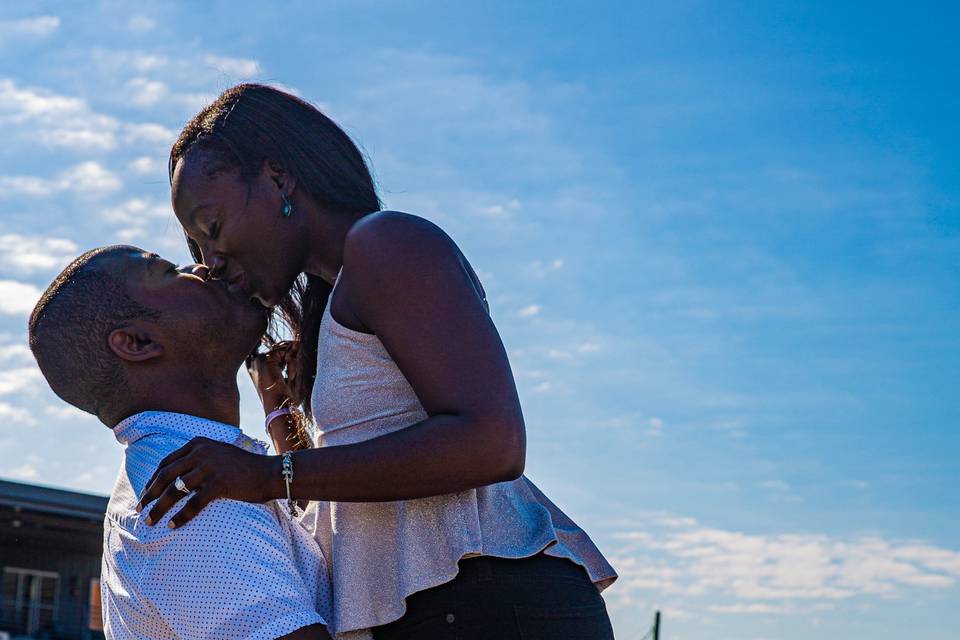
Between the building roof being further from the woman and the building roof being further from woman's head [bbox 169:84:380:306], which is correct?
the woman

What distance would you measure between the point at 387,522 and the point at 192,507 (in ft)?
1.46

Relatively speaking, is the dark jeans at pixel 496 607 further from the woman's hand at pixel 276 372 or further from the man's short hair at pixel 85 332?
the woman's hand at pixel 276 372

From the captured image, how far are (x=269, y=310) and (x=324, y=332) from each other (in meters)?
0.51

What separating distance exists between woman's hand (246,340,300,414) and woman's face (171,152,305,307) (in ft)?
1.89

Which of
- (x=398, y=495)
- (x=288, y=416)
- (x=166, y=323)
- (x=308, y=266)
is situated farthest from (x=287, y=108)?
(x=398, y=495)

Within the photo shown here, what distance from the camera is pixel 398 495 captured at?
8.26ft

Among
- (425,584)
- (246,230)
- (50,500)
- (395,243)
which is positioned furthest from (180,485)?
(50,500)

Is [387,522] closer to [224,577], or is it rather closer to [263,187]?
[224,577]

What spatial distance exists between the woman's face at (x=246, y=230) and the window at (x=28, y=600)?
2620cm

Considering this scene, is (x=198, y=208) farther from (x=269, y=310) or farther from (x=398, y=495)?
(x=398, y=495)

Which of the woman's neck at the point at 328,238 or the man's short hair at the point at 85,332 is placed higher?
the woman's neck at the point at 328,238

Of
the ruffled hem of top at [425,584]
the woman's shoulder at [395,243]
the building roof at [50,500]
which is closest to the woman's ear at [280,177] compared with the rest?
the woman's shoulder at [395,243]

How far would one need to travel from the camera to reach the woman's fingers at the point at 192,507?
2453 millimetres

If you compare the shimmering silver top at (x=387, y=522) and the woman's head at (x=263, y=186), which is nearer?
the shimmering silver top at (x=387, y=522)
